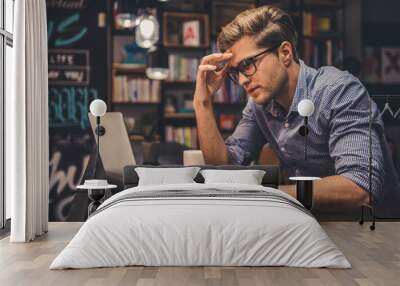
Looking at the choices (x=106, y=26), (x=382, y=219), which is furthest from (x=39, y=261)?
(x=382, y=219)

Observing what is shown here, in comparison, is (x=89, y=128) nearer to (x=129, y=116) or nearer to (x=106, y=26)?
(x=129, y=116)

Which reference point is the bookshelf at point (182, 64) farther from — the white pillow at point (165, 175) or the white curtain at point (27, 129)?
the white curtain at point (27, 129)

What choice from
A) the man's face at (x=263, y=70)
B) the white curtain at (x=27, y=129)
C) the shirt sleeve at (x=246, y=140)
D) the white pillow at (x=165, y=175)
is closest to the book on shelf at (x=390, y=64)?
the man's face at (x=263, y=70)

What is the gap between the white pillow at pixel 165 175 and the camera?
640cm

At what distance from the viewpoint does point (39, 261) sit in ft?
15.4

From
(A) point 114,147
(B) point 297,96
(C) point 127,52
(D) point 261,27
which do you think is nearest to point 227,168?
(B) point 297,96

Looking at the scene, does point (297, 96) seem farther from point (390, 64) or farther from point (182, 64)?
point (182, 64)

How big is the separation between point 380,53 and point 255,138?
193 centimetres

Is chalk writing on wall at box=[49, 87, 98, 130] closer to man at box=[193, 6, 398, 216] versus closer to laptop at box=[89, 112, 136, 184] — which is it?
laptop at box=[89, 112, 136, 184]

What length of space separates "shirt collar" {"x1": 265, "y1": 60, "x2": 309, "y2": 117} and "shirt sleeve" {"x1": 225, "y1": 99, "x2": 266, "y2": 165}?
246 mm

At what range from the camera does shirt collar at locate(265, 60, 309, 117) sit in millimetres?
7098

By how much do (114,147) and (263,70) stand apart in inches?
81.0

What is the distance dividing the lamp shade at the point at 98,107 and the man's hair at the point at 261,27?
1.65 metres

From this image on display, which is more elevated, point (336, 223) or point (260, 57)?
point (260, 57)
